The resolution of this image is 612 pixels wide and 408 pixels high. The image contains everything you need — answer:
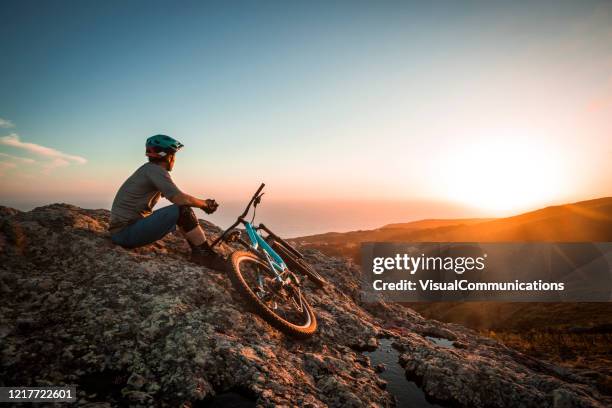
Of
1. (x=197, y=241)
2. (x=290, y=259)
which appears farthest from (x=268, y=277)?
(x=197, y=241)

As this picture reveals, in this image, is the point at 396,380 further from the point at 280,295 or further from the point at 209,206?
the point at 209,206

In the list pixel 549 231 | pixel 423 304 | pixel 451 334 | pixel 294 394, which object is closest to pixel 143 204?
pixel 294 394

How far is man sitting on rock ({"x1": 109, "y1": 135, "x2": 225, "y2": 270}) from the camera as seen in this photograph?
633cm

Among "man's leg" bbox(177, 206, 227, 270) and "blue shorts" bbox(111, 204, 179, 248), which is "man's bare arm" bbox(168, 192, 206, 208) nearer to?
"blue shorts" bbox(111, 204, 179, 248)

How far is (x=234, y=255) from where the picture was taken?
6.88 meters

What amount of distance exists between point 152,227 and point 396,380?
640cm

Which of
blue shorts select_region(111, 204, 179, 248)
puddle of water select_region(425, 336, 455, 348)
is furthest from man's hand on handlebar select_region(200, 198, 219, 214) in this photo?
puddle of water select_region(425, 336, 455, 348)

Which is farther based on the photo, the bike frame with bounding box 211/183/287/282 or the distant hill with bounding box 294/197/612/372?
the distant hill with bounding box 294/197/612/372

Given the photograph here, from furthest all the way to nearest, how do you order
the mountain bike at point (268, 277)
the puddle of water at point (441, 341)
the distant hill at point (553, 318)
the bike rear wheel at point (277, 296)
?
the distant hill at point (553, 318) < the puddle of water at point (441, 341) < the mountain bike at point (268, 277) < the bike rear wheel at point (277, 296)

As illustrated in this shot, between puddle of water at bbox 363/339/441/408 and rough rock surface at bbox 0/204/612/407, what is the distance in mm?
219

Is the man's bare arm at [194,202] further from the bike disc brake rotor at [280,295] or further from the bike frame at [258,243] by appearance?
the bike disc brake rotor at [280,295]

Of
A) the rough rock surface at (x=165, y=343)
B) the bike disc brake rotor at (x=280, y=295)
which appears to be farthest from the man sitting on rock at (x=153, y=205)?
the bike disc brake rotor at (x=280, y=295)

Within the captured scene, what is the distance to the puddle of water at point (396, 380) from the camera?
5.83 metres

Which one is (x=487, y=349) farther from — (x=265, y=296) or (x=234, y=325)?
(x=234, y=325)
